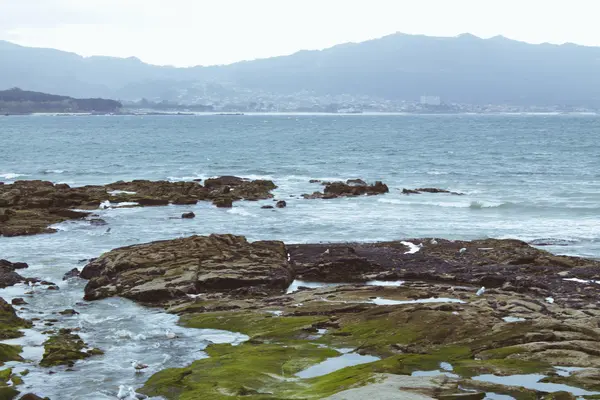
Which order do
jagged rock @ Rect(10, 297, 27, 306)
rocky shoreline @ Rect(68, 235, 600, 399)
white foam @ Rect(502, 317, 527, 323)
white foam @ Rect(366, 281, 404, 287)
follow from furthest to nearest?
white foam @ Rect(366, 281, 404, 287) < jagged rock @ Rect(10, 297, 27, 306) < white foam @ Rect(502, 317, 527, 323) < rocky shoreline @ Rect(68, 235, 600, 399)

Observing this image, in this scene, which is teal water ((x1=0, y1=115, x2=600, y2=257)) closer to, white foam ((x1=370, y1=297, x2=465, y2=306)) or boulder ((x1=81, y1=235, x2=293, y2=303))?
boulder ((x1=81, y1=235, x2=293, y2=303))

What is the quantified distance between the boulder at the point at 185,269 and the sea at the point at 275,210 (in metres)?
1.05

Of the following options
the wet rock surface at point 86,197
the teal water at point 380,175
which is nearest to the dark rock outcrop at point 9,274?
the wet rock surface at point 86,197

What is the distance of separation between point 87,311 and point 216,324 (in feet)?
16.1

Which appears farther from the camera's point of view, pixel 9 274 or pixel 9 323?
pixel 9 274

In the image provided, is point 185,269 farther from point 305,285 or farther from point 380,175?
point 380,175

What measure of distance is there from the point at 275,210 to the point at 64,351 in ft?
105

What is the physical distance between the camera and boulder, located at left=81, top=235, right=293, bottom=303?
86.7 feet

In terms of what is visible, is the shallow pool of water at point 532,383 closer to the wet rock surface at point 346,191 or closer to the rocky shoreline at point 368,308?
the rocky shoreline at point 368,308

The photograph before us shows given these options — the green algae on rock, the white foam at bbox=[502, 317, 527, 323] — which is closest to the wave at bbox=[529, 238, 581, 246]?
the white foam at bbox=[502, 317, 527, 323]

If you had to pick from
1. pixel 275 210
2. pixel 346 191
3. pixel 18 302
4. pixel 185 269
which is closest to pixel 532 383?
pixel 185 269

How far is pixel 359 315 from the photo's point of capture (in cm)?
2180

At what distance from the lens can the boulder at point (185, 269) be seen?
86.7ft

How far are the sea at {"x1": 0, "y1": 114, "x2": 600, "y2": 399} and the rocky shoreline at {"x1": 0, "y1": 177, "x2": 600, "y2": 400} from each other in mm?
881
